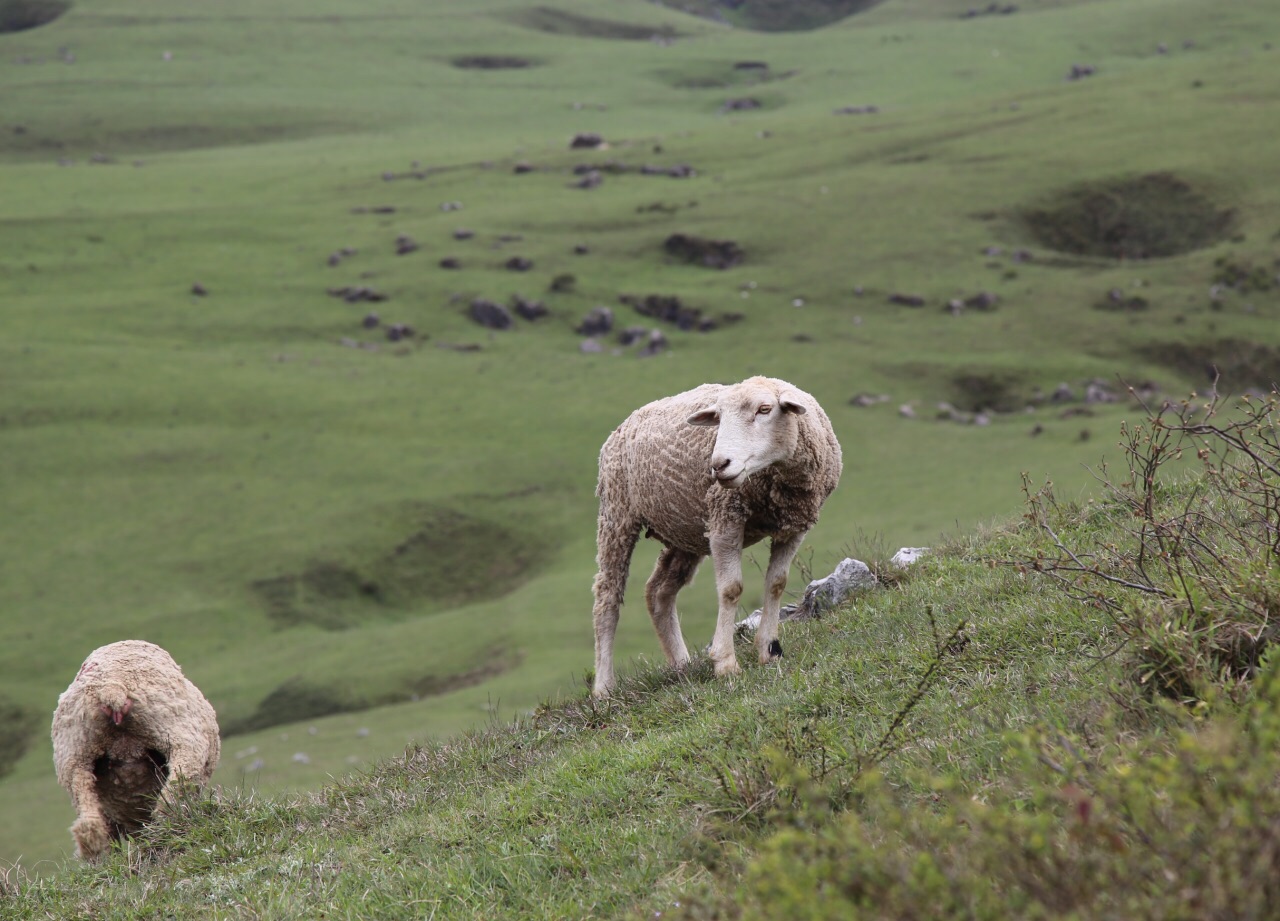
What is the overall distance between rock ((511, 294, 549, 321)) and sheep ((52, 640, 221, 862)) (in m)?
68.1

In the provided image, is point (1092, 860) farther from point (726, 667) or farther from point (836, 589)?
point (836, 589)

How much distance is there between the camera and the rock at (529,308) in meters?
78.9

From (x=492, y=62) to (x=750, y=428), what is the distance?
199 m

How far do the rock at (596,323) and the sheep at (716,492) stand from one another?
64437 millimetres

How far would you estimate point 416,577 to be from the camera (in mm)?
50594

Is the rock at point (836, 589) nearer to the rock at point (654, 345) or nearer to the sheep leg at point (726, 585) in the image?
the sheep leg at point (726, 585)

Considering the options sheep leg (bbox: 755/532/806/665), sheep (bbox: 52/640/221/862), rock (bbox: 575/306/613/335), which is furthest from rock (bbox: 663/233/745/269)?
sheep (bbox: 52/640/221/862)

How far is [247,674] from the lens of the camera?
41.9 m

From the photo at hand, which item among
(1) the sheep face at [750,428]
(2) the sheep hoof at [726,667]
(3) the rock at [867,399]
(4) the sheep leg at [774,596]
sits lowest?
(3) the rock at [867,399]

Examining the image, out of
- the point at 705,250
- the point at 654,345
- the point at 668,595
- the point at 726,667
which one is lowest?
the point at 654,345

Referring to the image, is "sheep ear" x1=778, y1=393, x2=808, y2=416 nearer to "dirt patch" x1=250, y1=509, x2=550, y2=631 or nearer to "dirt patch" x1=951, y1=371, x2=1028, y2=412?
"dirt patch" x1=250, y1=509, x2=550, y2=631

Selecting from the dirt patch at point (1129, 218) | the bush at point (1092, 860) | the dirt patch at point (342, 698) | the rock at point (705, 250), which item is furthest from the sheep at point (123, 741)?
the dirt patch at point (1129, 218)

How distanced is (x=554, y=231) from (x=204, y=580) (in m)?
49.6

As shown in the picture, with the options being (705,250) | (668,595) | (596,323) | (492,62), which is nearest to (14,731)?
(668,595)
